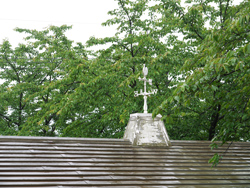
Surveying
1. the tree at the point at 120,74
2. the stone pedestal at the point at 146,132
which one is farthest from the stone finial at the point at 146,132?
the tree at the point at 120,74

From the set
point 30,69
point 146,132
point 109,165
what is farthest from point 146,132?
point 30,69

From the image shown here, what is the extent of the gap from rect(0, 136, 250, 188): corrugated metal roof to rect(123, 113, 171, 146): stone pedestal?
23 cm

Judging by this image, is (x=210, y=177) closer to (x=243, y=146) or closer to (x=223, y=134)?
(x=223, y=134)

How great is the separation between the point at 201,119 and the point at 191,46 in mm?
3687

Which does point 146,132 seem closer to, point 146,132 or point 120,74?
point 146,132

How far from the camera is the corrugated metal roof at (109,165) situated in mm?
5996

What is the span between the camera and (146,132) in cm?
848

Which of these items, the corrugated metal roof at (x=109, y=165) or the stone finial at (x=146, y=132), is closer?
the corrugated metal roof at (x=109, y=165)

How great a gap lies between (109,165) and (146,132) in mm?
2048

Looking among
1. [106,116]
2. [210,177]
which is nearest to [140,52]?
Answer: [106,116]

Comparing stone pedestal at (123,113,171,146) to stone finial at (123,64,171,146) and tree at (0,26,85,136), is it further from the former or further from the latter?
tree at (0,26,85,136)

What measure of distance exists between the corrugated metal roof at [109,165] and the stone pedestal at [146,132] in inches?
9.2

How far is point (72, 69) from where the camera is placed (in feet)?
43.7

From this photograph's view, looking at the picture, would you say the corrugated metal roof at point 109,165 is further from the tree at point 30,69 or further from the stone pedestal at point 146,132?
the tree at point 30,69
